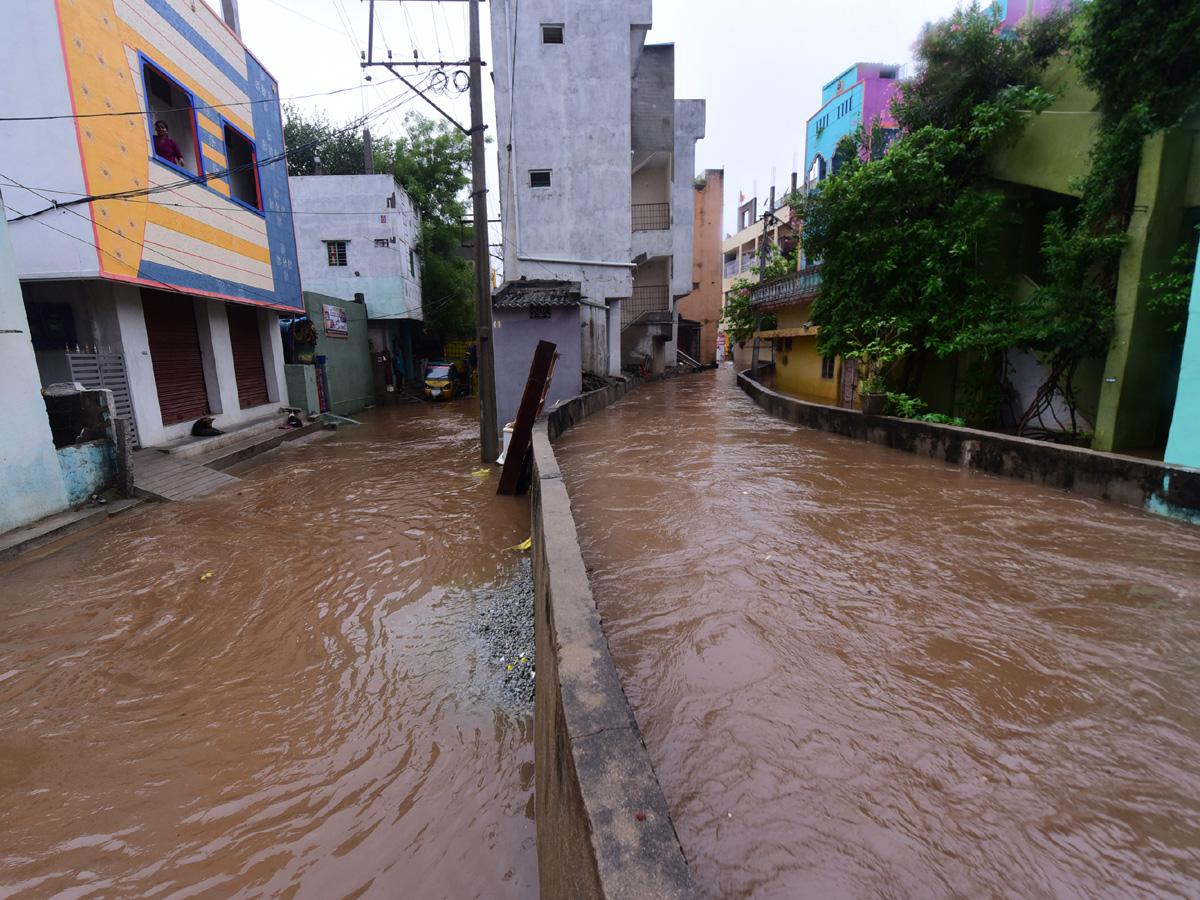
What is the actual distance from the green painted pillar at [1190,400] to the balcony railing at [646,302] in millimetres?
22042

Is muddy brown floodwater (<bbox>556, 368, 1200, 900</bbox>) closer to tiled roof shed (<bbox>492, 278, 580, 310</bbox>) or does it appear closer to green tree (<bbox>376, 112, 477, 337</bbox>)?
tiled roof shed (<bbox>492, 278, 580, 310</bbox>)

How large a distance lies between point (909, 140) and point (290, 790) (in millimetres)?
11712

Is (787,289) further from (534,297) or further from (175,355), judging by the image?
(175,355)

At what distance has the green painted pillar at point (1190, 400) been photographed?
5.51 meters

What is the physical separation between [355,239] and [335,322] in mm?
5676

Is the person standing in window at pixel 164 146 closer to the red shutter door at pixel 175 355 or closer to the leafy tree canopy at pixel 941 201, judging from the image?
the red shutter door at pixel 175 355

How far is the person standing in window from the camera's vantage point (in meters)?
10.1

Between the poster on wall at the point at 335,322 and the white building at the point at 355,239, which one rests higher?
the white building at the point at 355,239

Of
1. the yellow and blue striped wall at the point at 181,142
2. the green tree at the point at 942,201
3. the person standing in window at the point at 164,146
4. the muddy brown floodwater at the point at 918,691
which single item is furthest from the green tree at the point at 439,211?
the muddy brown floodwater at the point at 918,691

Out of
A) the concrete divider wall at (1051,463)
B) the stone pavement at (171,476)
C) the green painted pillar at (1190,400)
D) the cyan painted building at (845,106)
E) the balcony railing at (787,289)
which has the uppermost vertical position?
the cyan painted building at (845,106)

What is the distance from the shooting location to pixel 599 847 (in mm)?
1554

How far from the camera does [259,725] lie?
3.44m

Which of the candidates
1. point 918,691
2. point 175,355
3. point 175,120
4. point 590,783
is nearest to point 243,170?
point 175,120

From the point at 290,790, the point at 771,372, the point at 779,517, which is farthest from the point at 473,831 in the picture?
the point at 771,372
